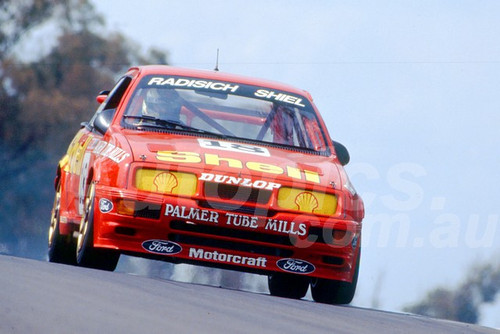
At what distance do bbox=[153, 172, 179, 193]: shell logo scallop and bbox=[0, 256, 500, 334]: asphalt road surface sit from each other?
639mm

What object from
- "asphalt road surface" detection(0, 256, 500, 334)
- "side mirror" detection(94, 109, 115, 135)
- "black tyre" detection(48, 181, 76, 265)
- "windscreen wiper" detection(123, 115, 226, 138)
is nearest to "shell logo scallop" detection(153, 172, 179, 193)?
"asphalt road surface" detection(0, 256, 500, 334)

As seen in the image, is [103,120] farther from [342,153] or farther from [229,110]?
[342,153]

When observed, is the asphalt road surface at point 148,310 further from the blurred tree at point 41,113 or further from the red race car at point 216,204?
the blurred tree at point 41,113

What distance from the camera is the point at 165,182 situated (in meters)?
7.95

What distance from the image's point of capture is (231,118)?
9.63m

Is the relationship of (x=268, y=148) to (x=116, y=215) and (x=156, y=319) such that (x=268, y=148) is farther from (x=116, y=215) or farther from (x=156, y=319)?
(x=156, y=319)

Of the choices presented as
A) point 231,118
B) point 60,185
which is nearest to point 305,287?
point 231,118

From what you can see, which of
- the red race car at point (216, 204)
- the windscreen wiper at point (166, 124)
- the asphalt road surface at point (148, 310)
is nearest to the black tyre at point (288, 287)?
the red race car at point (216, 204)

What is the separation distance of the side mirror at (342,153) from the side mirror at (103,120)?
159 cm

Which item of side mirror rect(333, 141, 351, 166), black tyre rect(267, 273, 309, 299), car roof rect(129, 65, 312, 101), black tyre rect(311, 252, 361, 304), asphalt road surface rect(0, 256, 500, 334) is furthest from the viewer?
car roof rect(129, 65, 312, 101)

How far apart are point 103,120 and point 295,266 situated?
1.84 meters

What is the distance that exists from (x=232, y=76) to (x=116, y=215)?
6.80 feet

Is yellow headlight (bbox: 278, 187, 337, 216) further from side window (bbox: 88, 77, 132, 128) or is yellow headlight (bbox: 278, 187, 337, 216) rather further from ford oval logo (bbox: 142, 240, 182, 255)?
side window (bbox: 88, 77, 132, 128)

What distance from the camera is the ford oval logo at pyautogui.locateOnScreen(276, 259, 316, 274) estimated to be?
26.3 feet
